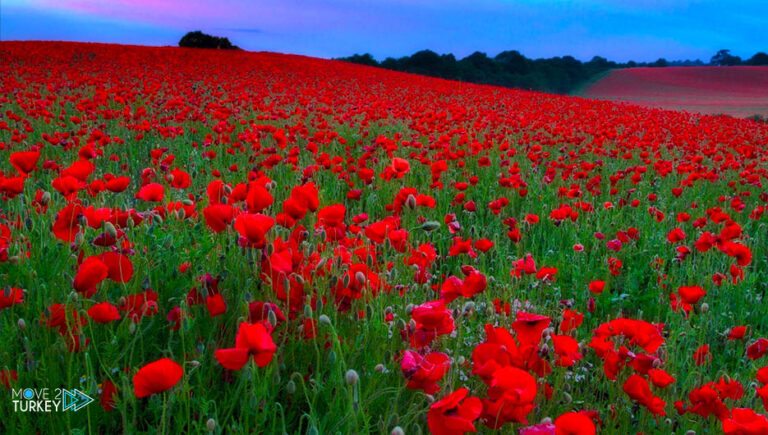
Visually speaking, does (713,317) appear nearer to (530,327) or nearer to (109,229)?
(530,327)

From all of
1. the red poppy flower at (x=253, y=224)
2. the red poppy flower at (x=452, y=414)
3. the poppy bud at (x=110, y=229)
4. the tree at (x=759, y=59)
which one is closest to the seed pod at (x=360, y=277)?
the red poppy flower at (x=253, y=224)

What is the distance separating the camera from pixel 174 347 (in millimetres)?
1757

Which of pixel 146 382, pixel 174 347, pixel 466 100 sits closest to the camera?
pixel 146 382

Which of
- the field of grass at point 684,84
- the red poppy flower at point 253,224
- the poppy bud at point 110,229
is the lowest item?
the poppy bud at point 110,229

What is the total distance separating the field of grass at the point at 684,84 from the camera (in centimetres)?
3123

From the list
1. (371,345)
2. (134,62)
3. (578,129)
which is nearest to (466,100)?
(578,129)

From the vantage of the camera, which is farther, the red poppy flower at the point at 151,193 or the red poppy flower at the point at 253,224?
the red poppy flower at the point at 151,193

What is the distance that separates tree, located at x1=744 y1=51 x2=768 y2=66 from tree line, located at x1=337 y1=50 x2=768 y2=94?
52.4 feet

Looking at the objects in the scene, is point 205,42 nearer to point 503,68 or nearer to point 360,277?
A: point 503,68

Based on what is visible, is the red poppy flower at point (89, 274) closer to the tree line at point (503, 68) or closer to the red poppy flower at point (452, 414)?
the red poppy flower at point (452, 414)

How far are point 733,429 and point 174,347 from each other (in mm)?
1459

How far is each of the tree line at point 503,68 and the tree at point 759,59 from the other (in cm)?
1598

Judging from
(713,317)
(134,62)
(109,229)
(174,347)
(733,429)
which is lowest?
(713,317)

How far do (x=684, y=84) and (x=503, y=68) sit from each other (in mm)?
10734
